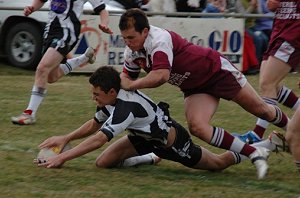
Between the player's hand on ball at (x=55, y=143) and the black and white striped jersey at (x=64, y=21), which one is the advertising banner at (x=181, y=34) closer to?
the black and white striped jersey at (x=64, y=21)

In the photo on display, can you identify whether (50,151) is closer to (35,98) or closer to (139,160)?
(139,160)

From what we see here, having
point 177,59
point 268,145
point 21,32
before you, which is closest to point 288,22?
point 268,145

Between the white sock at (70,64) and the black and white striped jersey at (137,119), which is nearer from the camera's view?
the black and white striped jersey at (137,119)

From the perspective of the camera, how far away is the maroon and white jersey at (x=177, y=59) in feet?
20.2

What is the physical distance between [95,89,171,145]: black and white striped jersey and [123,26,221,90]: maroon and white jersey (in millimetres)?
270

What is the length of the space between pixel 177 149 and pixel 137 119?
0.43 metres

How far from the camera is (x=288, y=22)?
7.56 metres

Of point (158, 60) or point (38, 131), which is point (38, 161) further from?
point (38, 131)

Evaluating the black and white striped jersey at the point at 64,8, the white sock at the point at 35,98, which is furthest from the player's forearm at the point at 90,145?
the black and white striped jersey at the point at 64,8

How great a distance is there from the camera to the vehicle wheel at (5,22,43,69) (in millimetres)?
13438

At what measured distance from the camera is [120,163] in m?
6.58

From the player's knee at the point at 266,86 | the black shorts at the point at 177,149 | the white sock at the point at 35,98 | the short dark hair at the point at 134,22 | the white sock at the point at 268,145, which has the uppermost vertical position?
the short dark hair at the point at 134,22

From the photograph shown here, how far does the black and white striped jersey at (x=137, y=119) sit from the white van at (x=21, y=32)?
723 centimetres

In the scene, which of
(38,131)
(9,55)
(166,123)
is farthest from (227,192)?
(9,55)
